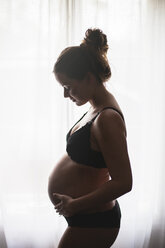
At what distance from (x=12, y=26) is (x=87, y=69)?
0.83 metres

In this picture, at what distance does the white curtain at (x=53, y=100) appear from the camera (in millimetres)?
1622

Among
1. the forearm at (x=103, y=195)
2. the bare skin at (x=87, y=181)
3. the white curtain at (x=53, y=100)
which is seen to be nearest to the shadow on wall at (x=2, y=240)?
the white curtain at (x=53, y=100)

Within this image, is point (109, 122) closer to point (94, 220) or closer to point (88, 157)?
point (88, 157)

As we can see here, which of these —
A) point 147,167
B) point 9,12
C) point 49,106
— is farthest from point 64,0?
point 147,167

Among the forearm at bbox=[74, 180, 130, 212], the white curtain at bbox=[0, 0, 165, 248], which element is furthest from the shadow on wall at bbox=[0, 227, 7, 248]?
the forearm at bbox=[74, 180, 130, 212]

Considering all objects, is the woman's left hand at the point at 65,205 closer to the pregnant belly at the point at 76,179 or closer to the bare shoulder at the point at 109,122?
the pregnant belly at the point at 76,179

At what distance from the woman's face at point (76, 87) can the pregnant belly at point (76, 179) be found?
21 centimetres


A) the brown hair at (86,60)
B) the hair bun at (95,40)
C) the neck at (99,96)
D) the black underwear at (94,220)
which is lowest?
the black underwear at (94,220)

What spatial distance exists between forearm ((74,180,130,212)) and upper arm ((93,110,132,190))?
14 mm

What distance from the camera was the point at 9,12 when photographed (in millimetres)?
1596

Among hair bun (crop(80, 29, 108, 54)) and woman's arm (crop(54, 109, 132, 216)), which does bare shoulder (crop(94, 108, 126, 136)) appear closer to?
woman's arm (crop(54, 109, 132, 216))

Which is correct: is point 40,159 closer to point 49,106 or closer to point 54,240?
point 49,106

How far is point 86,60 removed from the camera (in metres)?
0.96

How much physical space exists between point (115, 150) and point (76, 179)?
0.75 ft
